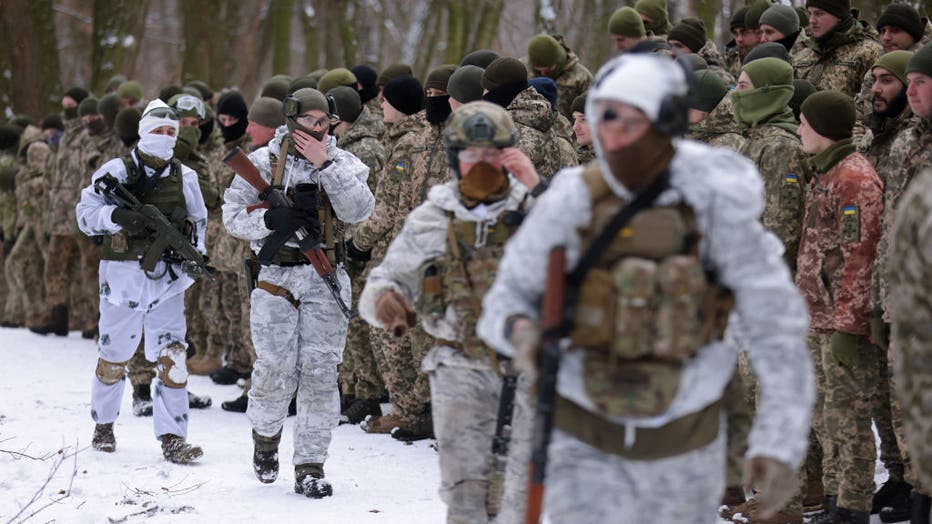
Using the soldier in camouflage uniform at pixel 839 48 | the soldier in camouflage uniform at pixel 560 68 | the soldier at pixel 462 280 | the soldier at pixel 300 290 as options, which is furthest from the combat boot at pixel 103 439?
the soldier in camouflage uniform at pixel 839 48

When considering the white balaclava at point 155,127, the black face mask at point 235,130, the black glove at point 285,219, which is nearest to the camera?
the black glove at point 285,219

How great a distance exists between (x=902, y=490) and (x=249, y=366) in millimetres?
5805

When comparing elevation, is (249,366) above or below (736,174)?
below

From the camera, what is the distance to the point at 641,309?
9.97ft

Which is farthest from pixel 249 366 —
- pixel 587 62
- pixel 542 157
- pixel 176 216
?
pixel 587 62

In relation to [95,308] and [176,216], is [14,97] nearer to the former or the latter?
[95,308]

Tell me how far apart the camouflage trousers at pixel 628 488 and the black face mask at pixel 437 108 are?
4891 mm

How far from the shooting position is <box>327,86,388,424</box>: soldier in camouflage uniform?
855 cm

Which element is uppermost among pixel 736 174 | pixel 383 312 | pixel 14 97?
pixel 14 97

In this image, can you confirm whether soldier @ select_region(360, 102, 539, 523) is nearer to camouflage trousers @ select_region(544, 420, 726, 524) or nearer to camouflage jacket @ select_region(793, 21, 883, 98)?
camouflage trousers @ select_region(544, 420, 726, 524)

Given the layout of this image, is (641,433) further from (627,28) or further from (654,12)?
(654,12)

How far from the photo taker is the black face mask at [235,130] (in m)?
9.59

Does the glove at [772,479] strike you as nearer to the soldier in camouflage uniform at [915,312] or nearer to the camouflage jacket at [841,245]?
the soldier in camouflage uniform at [915,312]

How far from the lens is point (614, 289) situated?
3.07 m
